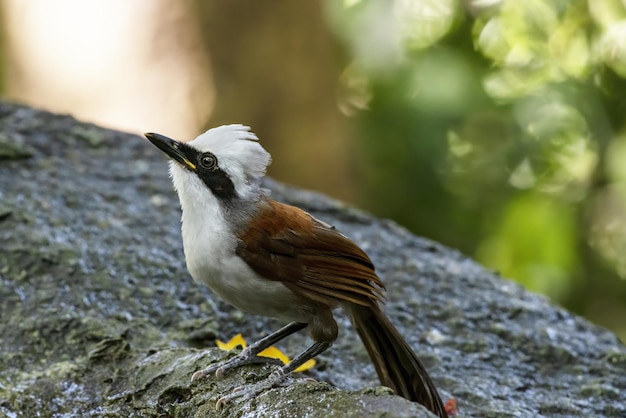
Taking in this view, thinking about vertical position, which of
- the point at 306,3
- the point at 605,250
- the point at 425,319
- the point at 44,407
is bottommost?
the point at 44,407

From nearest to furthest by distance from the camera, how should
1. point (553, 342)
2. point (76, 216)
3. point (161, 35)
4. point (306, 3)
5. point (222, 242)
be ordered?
1. point (222, 242)
2. point (553, 342)
3. point (76, 216)
4. point (306, 3)
5. point (161, 35)

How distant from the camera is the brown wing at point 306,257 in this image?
9.70 ft

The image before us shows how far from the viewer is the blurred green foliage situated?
20.8 feet

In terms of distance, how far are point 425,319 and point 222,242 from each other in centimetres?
154

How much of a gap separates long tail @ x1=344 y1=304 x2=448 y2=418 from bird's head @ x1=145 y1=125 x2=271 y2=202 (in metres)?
0.60

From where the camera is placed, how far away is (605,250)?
687 cm

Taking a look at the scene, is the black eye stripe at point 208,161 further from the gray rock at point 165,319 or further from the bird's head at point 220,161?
the gray rock at point 165,319

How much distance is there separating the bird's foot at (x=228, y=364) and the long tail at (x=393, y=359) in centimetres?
46

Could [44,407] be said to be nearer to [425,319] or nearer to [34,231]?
[34,231]

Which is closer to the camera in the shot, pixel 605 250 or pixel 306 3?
pixel 605 250

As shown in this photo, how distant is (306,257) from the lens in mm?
3012

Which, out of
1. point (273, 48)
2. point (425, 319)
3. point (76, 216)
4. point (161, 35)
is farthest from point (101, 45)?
point (425, 319)

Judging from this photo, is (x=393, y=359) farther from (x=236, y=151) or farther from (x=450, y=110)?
(x=450, y=110)

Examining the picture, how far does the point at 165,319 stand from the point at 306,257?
1.07 metres
